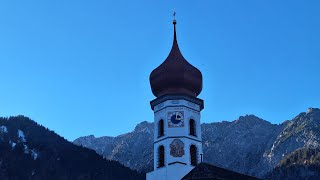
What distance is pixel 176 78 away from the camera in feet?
165

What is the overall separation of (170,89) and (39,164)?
128 m

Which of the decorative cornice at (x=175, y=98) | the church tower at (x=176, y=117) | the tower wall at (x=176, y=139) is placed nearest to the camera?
the tower wall at (x=176, y=139)

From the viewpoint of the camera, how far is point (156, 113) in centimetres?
4997

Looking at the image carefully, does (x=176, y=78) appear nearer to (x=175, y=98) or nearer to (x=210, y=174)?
(x=175, y=98)

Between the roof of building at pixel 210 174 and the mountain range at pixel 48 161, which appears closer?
the roof of building at pixel 210 174

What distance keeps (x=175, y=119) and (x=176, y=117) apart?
21cm

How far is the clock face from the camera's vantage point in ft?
157

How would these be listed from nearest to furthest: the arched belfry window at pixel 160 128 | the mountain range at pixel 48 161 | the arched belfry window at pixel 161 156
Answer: the arched belfry window at pixel 161 156, the arched belfry window at pixel 160 128, the mountain range at pixel 48 161

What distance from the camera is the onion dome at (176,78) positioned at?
50219 millimetres

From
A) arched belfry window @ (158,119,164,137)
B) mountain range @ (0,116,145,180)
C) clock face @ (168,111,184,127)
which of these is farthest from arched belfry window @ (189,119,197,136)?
mountain range @ (0,116,145,180)

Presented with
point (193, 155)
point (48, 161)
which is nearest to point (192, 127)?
point (193, 155)

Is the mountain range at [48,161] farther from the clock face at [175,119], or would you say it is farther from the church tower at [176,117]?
the clock face at [175,119]

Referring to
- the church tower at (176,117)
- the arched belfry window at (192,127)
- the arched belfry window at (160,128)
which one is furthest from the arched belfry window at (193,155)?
the arched belfry window at (160,128)

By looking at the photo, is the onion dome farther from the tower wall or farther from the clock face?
the clock face
